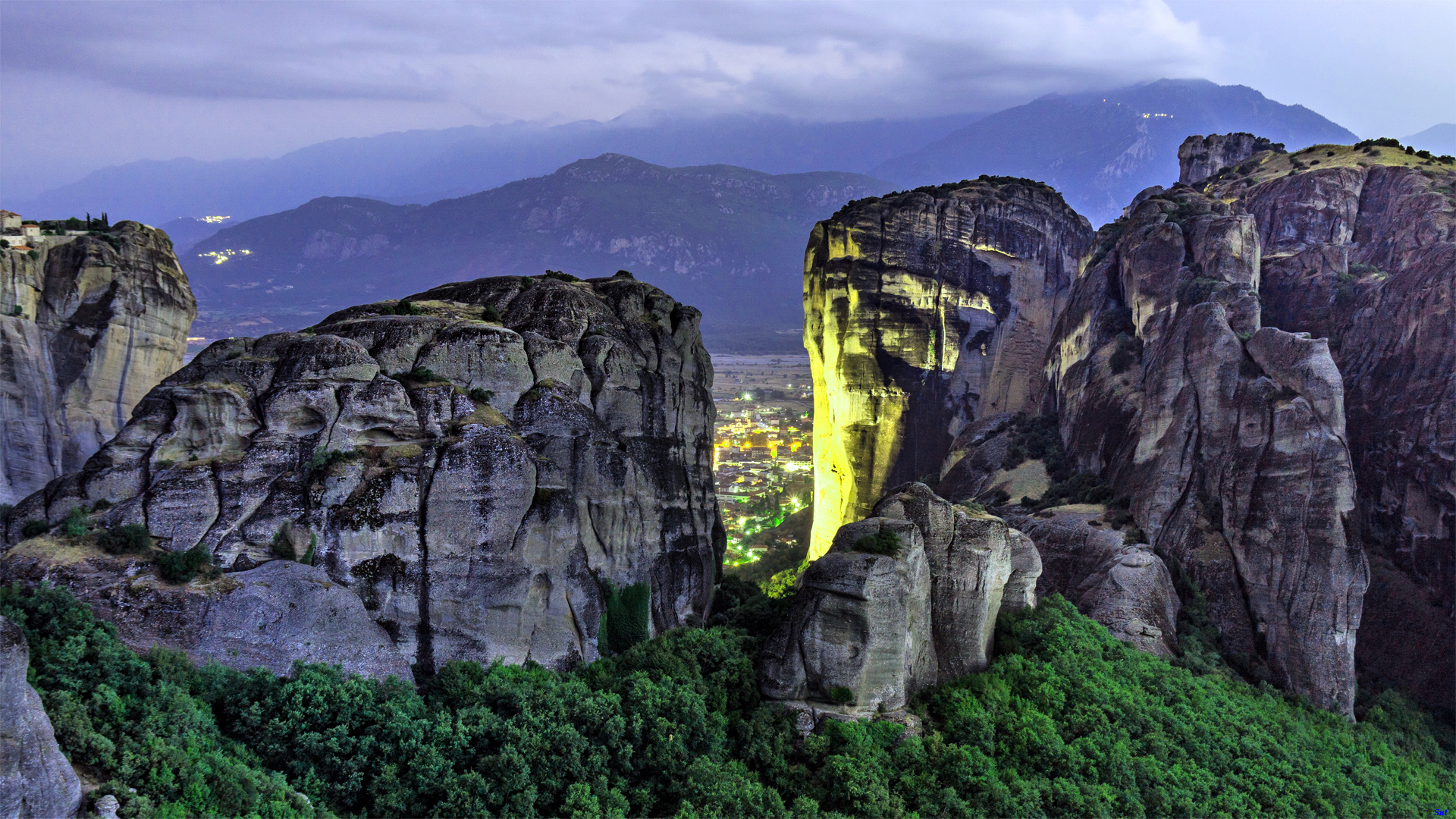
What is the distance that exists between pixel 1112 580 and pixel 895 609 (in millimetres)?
18200

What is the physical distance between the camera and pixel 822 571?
1108 inches

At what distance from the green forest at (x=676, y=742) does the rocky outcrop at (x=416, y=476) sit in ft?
7.98

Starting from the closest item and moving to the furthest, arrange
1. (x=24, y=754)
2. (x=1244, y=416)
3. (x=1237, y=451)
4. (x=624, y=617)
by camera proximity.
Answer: (x=24, y=754)
(x=624, y=617)
(x=1237, y=451)
(x=1244, y=416)

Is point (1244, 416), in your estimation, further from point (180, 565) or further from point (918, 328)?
point (180, 565)

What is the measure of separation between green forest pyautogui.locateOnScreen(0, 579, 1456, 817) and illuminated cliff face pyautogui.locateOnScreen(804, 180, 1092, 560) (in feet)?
138

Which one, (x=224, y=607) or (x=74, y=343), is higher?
(x=74, y=343)

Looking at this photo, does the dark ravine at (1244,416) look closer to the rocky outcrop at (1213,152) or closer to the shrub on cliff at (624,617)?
the rocky outcrop at (1213,152)

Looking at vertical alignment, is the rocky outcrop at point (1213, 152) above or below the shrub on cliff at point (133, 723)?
above

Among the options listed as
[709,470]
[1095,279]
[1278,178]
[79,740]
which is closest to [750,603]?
[709,470]

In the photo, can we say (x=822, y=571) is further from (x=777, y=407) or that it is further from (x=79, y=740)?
(x=777, y=407)

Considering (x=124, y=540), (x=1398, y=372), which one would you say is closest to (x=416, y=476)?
(x=124, y=540)

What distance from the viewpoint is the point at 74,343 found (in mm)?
43344

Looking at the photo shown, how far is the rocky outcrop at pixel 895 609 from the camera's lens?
27.5 metres

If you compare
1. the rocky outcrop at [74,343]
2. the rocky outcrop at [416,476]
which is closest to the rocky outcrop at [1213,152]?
Answer: the rocky outcrop at [416,476]
